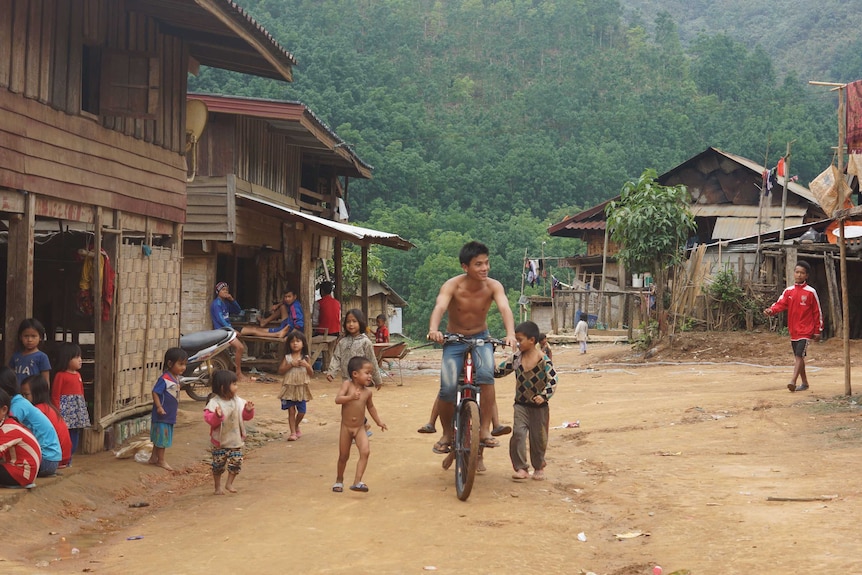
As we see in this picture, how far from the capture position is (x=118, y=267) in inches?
398

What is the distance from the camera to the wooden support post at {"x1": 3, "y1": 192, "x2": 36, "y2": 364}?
26.9ft

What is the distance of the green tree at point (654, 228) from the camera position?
77.7 feet

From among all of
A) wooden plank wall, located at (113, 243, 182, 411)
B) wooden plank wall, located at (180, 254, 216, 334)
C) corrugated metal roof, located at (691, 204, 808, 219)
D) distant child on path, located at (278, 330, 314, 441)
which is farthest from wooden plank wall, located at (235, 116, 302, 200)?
corrugated metal roof, located at (691, 204, 808, 219)

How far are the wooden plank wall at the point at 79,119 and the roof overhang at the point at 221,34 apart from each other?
222 mm

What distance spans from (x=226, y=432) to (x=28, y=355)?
1771mm

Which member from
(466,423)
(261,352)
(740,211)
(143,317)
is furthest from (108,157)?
(740,211)

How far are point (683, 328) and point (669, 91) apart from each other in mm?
54807

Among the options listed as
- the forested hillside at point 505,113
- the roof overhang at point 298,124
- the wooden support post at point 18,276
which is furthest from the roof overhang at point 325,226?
the forested hillside at point 505,113

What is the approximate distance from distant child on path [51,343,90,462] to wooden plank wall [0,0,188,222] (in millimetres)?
1424

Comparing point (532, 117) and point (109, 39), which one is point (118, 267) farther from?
point (532, 117)

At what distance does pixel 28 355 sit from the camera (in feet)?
27.0

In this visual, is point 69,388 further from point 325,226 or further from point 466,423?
point 325,226

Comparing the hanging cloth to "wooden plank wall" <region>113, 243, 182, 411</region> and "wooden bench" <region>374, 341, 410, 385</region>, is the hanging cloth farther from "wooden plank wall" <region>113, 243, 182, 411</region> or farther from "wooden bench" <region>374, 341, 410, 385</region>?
"wooden bench" <region>374, 341, 410, 385</region>

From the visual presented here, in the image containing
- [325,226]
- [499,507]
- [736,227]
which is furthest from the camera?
[736,227]
